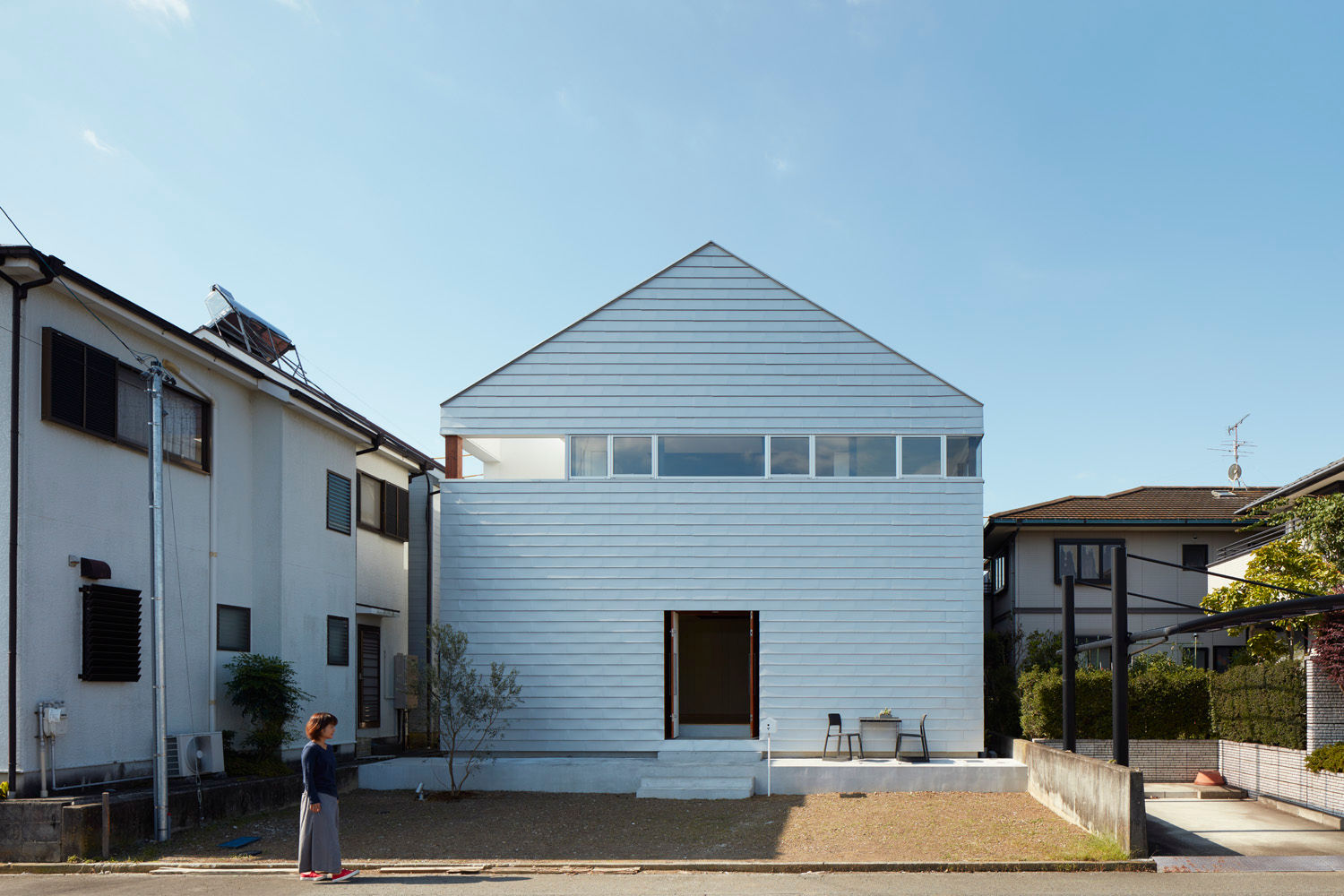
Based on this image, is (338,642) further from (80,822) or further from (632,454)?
(80,822)

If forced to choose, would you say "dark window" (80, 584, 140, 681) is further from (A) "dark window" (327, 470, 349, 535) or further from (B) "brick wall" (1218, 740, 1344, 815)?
(B) "brick wall" (1218, 740, 1344, 815)

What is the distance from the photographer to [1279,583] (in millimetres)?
15844

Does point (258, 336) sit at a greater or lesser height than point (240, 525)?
greater

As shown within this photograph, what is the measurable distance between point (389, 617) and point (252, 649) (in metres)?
5.19

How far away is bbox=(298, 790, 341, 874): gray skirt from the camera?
9641 millimetres

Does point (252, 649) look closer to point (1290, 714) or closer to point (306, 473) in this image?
point (306, 473)

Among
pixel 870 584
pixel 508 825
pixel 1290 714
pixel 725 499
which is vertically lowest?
pixel 508 825

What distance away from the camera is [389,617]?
20.4 meters

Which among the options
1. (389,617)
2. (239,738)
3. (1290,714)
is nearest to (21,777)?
(239,738)

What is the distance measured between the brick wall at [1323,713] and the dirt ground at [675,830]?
12.7 ft

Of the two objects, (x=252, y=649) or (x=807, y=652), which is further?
(x=807, y=652)

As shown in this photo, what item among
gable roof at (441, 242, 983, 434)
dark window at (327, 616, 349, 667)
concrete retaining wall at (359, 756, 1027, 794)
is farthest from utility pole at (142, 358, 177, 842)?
gable roof at (441, 242, 983, 434)

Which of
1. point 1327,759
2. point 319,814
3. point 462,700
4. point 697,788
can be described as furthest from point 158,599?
point 1327,759

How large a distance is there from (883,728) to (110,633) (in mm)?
10666
